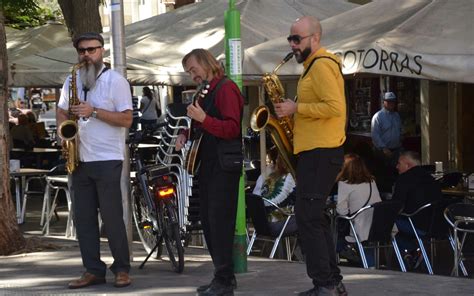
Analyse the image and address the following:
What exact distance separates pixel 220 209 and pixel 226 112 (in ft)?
2.16

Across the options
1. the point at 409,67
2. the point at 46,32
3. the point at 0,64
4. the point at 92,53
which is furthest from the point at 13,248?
the point at 46,32

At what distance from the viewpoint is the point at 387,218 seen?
9383 mm

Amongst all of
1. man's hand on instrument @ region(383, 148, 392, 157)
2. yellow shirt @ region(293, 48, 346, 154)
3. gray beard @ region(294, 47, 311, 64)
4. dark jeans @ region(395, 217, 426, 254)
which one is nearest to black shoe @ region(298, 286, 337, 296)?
yellow shirt @ region(293, 48, 346, 154)

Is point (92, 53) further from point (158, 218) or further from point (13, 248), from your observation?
point (13, 248)

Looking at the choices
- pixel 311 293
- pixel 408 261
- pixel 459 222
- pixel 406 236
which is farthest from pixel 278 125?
pixel 408 261

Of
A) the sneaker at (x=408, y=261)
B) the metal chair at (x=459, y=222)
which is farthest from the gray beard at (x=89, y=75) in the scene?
the sneaker at (x=408, y=261)

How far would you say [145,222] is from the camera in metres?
9.59

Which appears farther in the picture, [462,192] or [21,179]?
[21,179]

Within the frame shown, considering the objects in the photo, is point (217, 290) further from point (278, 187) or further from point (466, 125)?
point (466, 125)

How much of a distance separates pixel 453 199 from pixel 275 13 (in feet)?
17.2

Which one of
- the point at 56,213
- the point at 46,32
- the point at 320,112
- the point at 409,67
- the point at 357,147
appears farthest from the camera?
the point at 46,32

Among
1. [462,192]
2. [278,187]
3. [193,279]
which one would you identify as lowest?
[193,279]

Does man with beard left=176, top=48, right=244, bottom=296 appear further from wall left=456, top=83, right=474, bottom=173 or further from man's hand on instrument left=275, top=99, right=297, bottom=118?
wall left=456, top=83, right=474, bottom=173

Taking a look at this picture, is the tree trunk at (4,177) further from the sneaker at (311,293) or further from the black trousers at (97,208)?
the sneaker at (311,293)
